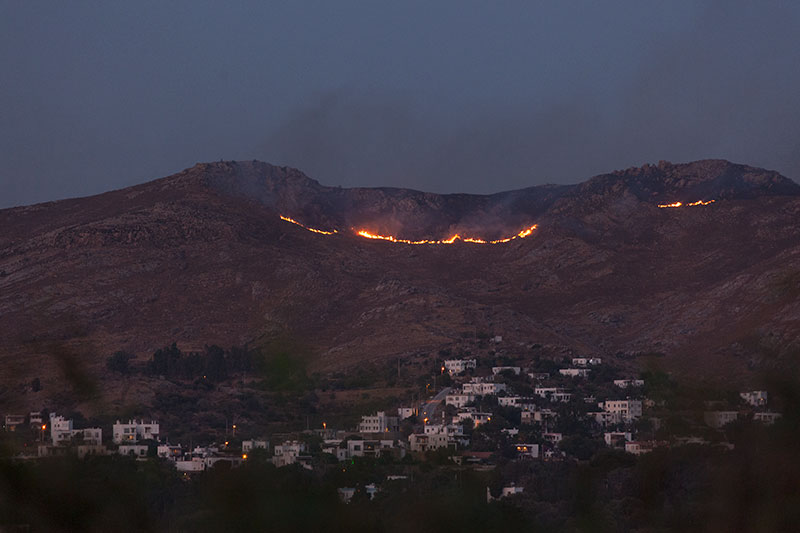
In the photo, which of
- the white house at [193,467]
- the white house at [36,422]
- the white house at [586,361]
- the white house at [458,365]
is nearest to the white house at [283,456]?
the white house at [193,467]

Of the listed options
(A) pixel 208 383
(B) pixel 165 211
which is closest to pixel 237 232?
(B) pixel 165 211

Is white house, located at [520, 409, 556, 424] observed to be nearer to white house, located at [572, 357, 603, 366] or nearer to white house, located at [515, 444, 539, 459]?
white house, located at [572, 357, 603, 366]

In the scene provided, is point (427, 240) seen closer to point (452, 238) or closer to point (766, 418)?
point (452, 238)

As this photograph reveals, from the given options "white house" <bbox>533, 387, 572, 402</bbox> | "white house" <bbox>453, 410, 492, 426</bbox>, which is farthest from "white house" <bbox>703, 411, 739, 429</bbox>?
"white house" <bbox>533, 387, 572, 402</bbox>

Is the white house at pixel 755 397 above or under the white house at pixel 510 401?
above

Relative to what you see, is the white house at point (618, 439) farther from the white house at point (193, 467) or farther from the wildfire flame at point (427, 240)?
the wildfire flame at point (427, 240)

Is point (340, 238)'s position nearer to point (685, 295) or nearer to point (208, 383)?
point (685, 295)
